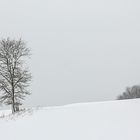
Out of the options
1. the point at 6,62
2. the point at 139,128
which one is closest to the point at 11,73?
the point at 6,62

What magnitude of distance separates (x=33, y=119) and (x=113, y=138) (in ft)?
26.2

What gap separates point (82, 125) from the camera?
1598 centimetres

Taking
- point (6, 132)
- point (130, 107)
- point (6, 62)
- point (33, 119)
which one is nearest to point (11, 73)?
point (6, 62)

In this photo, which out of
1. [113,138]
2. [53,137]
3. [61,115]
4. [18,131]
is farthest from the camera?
[61,115]

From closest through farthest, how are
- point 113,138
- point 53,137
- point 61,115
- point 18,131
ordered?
point 113,138
point 53,137
point 18,131
point 61,115

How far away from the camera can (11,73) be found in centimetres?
3225

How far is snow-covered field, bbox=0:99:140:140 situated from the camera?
13.9 metres

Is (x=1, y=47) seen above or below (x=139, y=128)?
above

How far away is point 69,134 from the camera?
14664 mm

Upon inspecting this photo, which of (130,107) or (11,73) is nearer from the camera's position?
(130,107)

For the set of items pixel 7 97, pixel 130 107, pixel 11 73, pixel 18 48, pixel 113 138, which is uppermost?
pixel 18 48

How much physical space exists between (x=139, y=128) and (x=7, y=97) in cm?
2178

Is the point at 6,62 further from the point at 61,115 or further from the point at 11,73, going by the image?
the point at 61,115

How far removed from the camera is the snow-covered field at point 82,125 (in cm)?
1389
